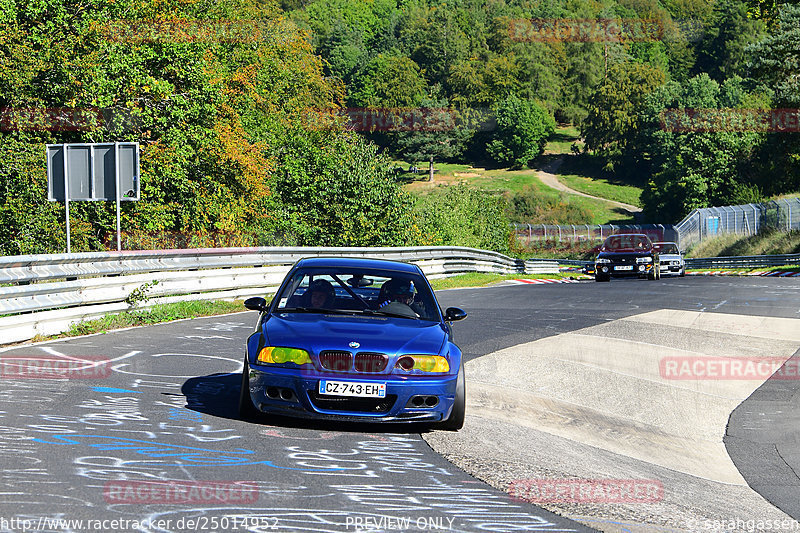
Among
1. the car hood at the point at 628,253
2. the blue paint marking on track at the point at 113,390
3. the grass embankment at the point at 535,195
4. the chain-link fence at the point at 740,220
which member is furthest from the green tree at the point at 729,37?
the blue paint marking on track at the point at 113,390

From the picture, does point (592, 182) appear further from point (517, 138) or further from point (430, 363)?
point (430, 363)

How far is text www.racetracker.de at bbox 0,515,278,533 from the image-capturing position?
444 centimetres

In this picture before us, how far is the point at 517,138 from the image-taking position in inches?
5664

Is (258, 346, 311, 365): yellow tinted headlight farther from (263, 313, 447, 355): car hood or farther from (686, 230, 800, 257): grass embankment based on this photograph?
(686, 230, 800, 257): grass embankment

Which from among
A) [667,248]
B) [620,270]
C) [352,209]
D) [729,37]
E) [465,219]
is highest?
[729,37]

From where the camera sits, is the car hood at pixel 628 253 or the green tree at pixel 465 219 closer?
the car hood at pixel 628 253

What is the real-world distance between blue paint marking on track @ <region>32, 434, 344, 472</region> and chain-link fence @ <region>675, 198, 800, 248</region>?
55.4 m

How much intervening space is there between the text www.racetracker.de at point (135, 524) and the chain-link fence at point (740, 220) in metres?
56.7

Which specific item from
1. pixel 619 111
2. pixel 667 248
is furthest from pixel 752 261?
pixel 619 111

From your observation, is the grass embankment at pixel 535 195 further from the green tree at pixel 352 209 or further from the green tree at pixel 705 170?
the green tree at pixel 352 209

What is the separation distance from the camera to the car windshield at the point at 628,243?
111 feet

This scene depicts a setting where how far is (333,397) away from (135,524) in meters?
2.68

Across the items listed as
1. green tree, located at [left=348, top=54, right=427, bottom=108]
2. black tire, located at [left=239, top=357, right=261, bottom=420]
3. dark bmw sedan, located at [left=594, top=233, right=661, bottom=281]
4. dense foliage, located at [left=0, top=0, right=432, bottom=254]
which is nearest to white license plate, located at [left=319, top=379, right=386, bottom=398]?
black tire, located at [left=239, top=357, right=261, bottom=420]

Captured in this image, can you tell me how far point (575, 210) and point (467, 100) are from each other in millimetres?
63569
